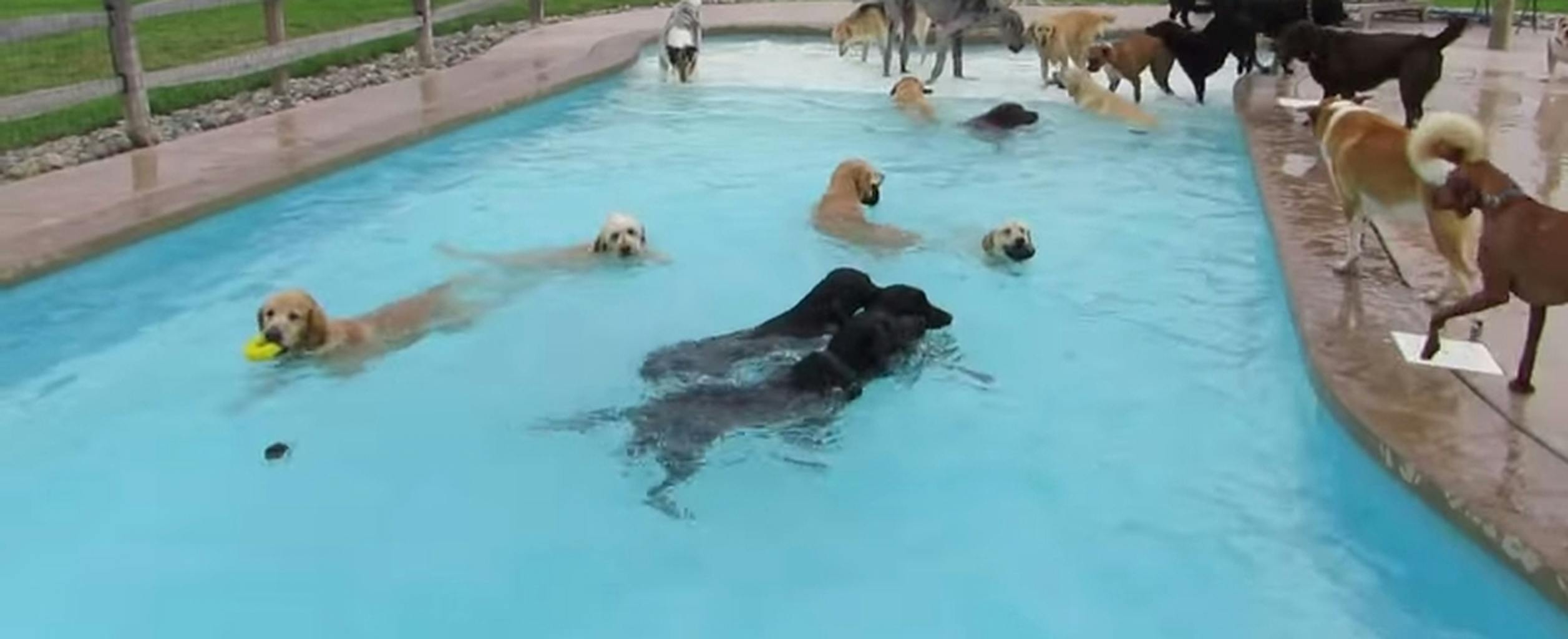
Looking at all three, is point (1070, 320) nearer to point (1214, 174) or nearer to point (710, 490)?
point (710, 490)

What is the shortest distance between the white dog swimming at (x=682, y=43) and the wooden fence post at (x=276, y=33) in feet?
11.3

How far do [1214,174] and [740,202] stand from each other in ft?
10.9

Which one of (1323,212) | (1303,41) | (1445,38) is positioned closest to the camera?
(1323,212)

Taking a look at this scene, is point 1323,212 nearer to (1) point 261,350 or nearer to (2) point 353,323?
(2) point 353,323

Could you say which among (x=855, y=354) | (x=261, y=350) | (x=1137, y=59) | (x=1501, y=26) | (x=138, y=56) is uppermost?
(x=138, y=56)

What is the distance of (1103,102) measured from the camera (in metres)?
11.2

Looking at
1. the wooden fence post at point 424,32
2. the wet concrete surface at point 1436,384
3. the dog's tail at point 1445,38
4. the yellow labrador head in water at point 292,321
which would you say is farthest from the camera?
the wooden fence post at point 424,32

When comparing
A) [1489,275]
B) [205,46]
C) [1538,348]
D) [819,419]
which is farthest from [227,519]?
[205,46]

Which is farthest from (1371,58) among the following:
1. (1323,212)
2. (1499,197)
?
(1499,197)

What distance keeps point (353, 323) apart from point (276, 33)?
20.5ft

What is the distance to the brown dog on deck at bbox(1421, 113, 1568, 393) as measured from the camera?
4.36 metres

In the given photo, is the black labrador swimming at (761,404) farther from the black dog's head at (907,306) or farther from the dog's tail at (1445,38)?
the dog's tail at (1445,38)

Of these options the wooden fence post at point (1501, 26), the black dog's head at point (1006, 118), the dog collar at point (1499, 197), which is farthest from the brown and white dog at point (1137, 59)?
the dog collar at point (1499, 197)

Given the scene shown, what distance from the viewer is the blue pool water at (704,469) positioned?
443 centimetres
